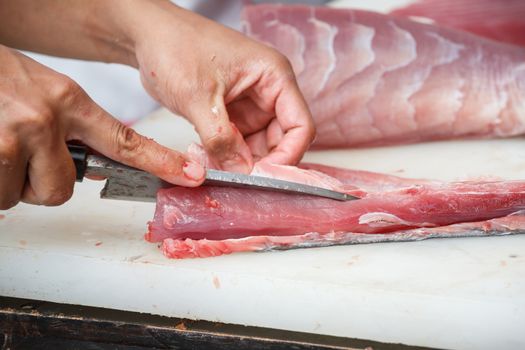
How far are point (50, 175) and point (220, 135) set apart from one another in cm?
44

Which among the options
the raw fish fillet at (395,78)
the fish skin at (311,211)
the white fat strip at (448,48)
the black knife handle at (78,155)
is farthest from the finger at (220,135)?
the white fat strip at (448,48)

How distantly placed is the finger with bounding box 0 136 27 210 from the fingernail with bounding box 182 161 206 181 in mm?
347

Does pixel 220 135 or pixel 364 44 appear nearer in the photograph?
pixel 220 135

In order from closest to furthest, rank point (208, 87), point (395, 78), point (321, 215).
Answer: point (321, 215)
point (208, 87)
point (395, 78)

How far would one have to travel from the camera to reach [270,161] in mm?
2031

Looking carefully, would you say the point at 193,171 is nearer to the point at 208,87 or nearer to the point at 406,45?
the point at 208,87

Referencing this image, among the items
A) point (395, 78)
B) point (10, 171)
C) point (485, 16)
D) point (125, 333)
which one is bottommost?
point (125, 333)

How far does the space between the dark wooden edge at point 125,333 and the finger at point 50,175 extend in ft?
0.85

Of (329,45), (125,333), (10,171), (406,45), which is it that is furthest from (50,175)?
(406,45)

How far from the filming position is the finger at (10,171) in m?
1.54

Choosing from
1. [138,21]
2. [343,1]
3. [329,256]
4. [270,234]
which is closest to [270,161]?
[270,234]

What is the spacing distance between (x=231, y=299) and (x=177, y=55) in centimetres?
68

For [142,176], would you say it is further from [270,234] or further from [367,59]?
[367,59]

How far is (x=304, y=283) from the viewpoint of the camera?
166 centimetres
